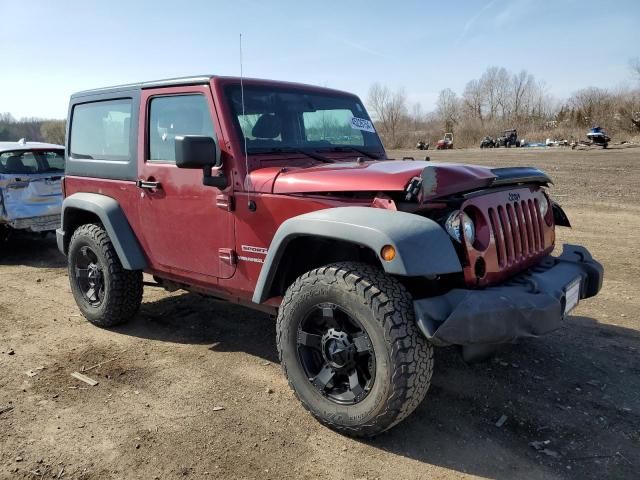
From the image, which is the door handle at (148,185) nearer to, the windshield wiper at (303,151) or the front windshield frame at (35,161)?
the windshield wiper at (303,151)

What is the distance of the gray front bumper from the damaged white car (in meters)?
6.96

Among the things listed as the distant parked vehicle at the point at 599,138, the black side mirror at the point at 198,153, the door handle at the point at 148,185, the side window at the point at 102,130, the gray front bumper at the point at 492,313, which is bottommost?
the gray front bumper at the point at 492,313

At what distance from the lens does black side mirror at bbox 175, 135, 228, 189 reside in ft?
10.9

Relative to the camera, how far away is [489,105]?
7256cm

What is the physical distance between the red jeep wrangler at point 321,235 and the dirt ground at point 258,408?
286 mm

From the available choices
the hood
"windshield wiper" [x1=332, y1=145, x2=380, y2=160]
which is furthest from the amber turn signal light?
"windshield wiper" [x1=332, y1=145, x2=380, y2=160]

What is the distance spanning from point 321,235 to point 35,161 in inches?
276

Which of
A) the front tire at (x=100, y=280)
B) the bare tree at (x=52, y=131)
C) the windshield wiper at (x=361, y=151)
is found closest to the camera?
the windshield wiper at (x=361, y=151)

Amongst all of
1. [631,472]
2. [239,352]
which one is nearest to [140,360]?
[239,352]

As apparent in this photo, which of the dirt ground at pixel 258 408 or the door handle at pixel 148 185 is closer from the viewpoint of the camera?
the dirt ground at pixel 258 408

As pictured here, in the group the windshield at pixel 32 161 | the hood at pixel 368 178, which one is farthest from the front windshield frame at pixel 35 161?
the hood at pixel 368 178

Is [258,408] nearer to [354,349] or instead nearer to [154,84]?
[354,349]

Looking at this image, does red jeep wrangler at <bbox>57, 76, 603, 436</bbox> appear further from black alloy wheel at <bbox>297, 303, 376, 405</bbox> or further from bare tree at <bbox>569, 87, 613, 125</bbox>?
bare tree at <bbox>569, 87, 613, 125</bbox>

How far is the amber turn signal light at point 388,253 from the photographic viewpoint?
2.65 m
